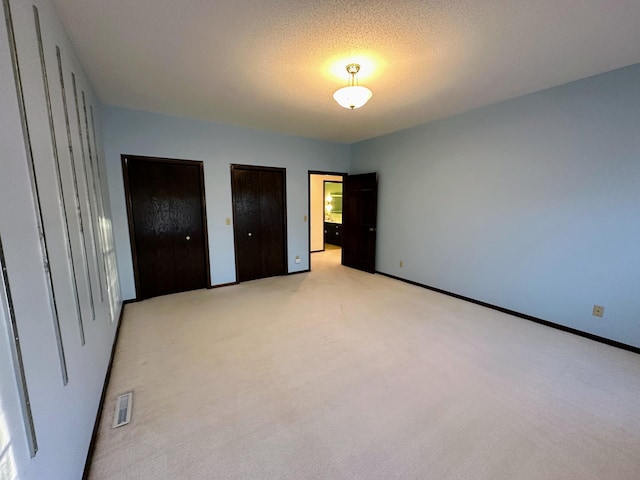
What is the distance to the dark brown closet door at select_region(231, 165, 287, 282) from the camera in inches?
173

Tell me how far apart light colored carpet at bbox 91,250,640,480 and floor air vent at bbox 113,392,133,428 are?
1.7 inches

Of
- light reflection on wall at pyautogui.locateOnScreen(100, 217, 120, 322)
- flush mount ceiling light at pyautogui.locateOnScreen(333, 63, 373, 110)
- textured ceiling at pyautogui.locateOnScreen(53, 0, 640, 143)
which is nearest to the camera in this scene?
textured ceiling at pyautogui.locateOnScreen(53, 0, 640, 143)

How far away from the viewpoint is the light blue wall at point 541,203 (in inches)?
97.0

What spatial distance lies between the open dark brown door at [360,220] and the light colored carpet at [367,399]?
2.10 metres

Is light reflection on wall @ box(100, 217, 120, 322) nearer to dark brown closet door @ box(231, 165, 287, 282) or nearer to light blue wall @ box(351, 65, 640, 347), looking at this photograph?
dark brown closet door @ box(231, 165, 287, 282)

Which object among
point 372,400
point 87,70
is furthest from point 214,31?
point 372,400

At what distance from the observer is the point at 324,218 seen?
773 cm

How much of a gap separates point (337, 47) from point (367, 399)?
2.64 meters

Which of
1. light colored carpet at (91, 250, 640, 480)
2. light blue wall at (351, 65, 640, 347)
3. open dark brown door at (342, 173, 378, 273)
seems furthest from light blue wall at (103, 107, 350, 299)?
light blue wall at (351, 65, 640, 347)

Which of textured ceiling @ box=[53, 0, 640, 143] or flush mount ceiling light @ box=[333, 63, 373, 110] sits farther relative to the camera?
flush mount ceiling light @ box=[333, 63, 373, 110]

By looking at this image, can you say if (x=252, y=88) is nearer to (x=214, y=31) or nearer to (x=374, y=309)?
(x=214, y=31)

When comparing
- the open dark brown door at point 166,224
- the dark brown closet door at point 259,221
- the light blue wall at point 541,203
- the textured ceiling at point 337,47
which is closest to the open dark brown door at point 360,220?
the light blue wall at point 541,203

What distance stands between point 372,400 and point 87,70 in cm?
369

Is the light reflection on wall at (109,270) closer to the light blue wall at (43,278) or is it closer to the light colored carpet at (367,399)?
the light colored carpet at (367,399)
